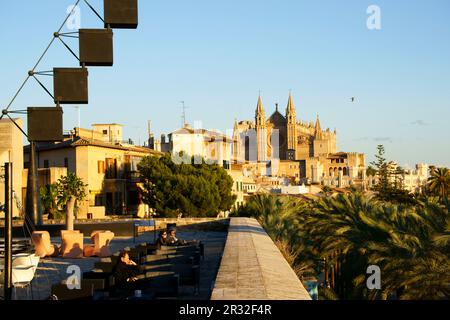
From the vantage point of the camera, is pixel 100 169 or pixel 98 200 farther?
pixel 100 169

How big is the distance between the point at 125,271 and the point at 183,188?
34440 millimetres

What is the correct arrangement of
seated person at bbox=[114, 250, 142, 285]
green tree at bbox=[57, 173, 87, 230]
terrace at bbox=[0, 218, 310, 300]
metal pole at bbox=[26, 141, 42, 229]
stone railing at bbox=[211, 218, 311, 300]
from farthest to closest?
green tree at bbox=[57, 173, 87, 230] → metal pole at bbox=[26, 141, 42, 229] → seated person at bbox=[114, 250, 142, 285] → terrace at bbox=[0, 218, 310, 300] → stone railing at bbox=[211, 218, 311, 300]

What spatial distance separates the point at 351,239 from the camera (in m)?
20.5

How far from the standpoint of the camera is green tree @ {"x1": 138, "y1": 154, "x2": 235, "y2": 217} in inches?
1790

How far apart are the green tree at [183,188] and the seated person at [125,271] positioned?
33240 mm

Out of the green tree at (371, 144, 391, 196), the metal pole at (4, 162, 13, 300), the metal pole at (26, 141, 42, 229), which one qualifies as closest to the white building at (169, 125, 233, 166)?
the green tree at (371, 144, 391, 196)

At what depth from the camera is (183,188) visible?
45.8 meters

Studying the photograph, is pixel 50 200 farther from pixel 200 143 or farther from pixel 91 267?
pixel 200 143

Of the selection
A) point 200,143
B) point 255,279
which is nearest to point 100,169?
point 200,143

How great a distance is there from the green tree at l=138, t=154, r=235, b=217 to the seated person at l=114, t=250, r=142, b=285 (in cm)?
3324

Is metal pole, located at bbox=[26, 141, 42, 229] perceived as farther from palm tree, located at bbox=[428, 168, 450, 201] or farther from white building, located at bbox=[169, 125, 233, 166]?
white building, located at bbox=[169, 125, 233, 166]

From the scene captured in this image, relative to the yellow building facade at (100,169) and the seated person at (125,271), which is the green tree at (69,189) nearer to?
the yellow building facade at (100,169)
